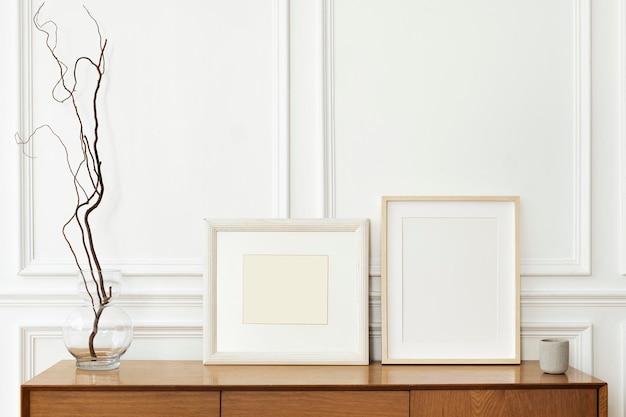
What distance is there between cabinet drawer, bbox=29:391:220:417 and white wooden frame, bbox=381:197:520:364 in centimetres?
65


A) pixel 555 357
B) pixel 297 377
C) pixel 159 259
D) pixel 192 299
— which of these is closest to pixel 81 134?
pixel 159 259

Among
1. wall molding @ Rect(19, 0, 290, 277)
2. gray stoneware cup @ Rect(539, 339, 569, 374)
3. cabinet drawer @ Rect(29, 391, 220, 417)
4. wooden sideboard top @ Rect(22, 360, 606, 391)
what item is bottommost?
cabinet drawer @ Rect(29, 391, 220, 417)

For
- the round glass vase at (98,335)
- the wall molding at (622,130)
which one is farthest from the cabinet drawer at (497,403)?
the round glass vase at (98,335)

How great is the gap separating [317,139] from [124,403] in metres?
1.04

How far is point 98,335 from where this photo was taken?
2.25 metres

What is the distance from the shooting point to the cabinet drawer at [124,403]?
2039mm

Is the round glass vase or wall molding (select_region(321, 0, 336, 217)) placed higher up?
wall molding (select_region(321, 0, 336, 217))

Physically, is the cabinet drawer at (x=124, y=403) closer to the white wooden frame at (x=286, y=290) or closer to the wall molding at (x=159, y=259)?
the white wooden frame at (x=286, y=290)

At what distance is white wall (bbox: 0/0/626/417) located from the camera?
7.98ft

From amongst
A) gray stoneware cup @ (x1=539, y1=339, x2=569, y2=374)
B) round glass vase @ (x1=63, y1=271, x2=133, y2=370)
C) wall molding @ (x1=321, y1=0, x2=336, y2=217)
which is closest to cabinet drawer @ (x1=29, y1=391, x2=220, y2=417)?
round glass vase @ (x1=63, y1=271, x2=133, y2=370)

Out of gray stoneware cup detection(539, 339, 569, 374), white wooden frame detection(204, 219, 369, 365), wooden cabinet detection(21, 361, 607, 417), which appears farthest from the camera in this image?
white wooden frame detection(204, 219, 369, 365)

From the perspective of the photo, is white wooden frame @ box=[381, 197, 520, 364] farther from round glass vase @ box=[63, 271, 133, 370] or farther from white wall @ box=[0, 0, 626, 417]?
round glass vase @ box=[63, 271, 133, 370]

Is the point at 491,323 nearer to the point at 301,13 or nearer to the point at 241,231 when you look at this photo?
the point at 241,231

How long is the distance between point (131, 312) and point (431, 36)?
1.39 meters
